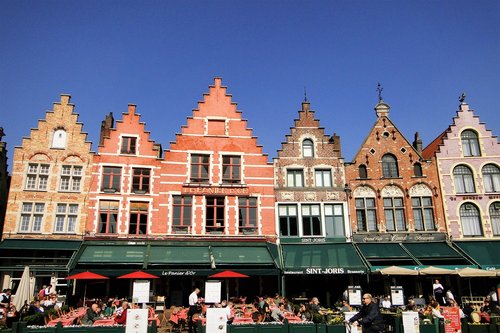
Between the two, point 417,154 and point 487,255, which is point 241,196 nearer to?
point 417,154

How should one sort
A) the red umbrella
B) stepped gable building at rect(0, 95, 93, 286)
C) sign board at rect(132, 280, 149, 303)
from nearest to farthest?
1. sign board at rect(132, 280, 149, 303)
2. the red umbrella
3. stepped gable building at rect(0, 95, 93, 286)

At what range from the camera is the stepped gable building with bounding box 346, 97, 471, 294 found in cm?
2416

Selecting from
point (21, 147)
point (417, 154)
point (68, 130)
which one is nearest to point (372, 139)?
point (417, 154)

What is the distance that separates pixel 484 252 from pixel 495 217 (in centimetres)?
272

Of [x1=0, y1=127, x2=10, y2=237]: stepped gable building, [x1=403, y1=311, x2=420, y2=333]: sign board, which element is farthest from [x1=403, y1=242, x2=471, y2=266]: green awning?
[x1=0, y1=127, x2=10, y2=237]: stepped gable building

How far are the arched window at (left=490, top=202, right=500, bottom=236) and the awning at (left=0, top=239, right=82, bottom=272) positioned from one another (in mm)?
23830

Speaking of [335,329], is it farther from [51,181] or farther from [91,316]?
[51,181]

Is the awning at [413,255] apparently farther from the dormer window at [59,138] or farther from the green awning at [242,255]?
the dormer window at [59,138]

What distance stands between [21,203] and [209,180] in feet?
34.5

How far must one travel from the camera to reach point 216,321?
443 inches

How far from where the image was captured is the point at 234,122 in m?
26.3

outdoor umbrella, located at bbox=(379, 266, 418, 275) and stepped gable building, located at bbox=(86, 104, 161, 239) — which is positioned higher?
stepped gable building, located at bbox=(86, 104, 161, 239)

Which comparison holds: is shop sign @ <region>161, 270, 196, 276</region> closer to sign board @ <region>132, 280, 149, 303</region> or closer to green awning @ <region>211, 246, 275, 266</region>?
green awning @ <region>211, 246, 275, 266</region>

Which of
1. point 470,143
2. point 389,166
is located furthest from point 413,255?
point 470,143
